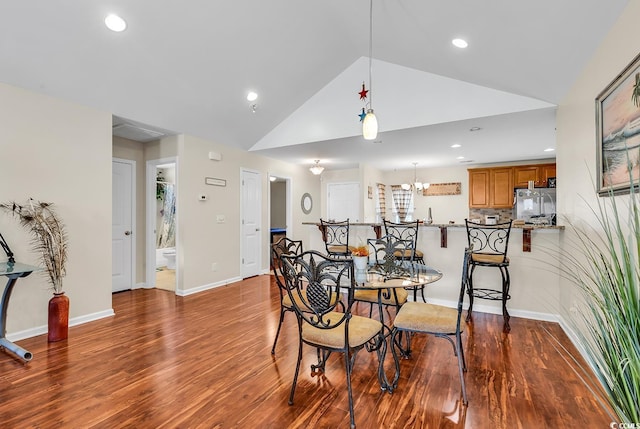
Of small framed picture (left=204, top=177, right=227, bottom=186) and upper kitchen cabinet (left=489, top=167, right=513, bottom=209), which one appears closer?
small framed picture (left=204, top=177, right=227, bottom=186)

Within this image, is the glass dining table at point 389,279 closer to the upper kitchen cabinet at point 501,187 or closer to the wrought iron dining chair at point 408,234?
the wrought iron dining chair at point 408,234

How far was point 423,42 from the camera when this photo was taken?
3150 millimetres

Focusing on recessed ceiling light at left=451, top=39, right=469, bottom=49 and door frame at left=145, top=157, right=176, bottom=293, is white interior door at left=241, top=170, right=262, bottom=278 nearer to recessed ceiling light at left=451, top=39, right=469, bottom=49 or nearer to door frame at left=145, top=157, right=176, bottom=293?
door frame at left=145, top=157, right=176, bottom=293

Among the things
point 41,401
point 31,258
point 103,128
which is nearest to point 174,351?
point 41,401

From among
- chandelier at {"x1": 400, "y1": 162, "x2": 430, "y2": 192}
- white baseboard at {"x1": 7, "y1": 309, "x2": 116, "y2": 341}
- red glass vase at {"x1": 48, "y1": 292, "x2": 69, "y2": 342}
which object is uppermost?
chandelier at {"x1": 400, "y1": 162, "x2": 430, "y2": 192}

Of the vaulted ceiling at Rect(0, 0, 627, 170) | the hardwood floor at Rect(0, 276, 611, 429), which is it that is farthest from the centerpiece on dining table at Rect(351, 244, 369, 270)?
the vaulted ceiling at Rect(0, 0, 627, 170)

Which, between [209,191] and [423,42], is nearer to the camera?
[423,42]

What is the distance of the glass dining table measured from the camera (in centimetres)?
225

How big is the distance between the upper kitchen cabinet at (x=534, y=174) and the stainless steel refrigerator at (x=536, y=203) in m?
0.33

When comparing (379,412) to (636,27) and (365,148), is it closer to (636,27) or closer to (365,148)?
(636,27)

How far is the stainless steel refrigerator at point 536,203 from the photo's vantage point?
6.22 meters

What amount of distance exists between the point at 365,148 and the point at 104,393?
4675 mm

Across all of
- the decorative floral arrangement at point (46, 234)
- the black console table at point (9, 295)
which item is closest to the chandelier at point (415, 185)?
the decorative floral arrangement at point (46, 234)

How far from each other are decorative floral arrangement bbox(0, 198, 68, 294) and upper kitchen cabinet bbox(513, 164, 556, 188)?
7.75 meters
